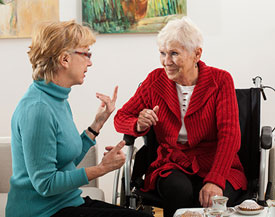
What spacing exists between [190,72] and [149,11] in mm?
1207

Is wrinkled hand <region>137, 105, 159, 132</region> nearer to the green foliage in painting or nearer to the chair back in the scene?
the chair back

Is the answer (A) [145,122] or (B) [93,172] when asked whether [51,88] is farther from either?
Answer: (A) [145,122]

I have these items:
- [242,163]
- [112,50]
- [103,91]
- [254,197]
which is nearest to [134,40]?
[112,50]

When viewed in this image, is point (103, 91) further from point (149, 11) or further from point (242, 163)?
point (242, 163)

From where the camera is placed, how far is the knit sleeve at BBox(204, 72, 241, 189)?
2.07m

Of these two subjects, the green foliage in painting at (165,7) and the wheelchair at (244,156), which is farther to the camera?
the green foliage in painting at (165,7)

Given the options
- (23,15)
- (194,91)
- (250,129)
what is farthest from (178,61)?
(23,15)

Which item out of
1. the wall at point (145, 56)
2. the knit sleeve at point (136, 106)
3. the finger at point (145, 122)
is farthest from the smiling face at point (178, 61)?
the wall at point (145, 56)

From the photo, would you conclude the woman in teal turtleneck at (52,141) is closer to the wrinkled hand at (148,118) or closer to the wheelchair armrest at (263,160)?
the wrinkled hand at (148,118)

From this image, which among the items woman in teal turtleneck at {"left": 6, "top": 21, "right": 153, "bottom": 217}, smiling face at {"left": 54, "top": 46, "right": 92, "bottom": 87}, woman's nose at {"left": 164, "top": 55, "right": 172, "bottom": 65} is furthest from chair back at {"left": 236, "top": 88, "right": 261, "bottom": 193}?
smiling face at {"left": 54, "top": 46, "right": 92, "bottom": 87}

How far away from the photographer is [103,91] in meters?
3.48

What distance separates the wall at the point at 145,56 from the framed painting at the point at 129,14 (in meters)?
0.07

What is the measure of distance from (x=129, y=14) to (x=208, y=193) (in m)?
1.77

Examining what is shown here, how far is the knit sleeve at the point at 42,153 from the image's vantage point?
1540mm
